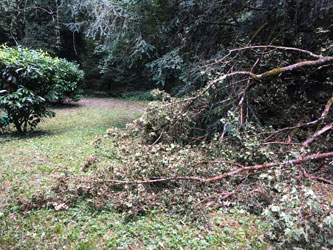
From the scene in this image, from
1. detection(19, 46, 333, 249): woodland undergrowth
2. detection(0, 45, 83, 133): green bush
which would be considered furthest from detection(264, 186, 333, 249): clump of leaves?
detection(0, 45, 83, 133): green bush

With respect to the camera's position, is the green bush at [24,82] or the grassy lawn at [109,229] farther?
the green bush at [24,82]

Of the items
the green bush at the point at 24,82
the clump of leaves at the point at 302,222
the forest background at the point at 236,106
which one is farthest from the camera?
the green bush at the point at 24,82

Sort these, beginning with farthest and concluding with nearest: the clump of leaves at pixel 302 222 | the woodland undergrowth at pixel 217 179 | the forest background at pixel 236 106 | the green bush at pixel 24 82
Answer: the green bush at pixel 24 82 → the forest background at pixel 236 106 → the woodland undergrowth at pixel 217 179 → the clump of leaves at pixel 302 222

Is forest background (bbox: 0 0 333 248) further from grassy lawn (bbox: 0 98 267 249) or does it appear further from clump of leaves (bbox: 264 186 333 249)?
grassy lawn (bbox: 0 98 267 249)

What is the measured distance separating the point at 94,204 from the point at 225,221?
1.48 meters

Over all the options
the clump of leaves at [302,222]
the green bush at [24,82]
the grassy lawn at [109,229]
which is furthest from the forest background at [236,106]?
the green bush at [24,82]

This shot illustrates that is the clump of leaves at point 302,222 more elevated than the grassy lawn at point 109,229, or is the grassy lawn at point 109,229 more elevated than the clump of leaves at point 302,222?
the clump of leaves at point 302,222

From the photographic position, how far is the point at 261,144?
3.11 meters

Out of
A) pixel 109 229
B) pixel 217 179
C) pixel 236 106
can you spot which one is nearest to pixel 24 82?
pixel 109 229

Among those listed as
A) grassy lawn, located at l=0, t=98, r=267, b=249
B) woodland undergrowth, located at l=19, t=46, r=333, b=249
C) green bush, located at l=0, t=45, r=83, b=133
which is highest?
green bush, located at l=0, t=45, r=83, b=133

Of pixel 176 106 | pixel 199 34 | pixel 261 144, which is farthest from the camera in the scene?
pixel 199 34

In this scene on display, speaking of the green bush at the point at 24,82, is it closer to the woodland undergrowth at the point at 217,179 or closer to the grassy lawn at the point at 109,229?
the grassy lawn at the point at 109,229

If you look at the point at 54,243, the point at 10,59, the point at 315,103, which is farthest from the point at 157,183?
the point at 10,59

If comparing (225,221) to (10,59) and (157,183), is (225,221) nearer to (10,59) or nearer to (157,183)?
(157,183)
